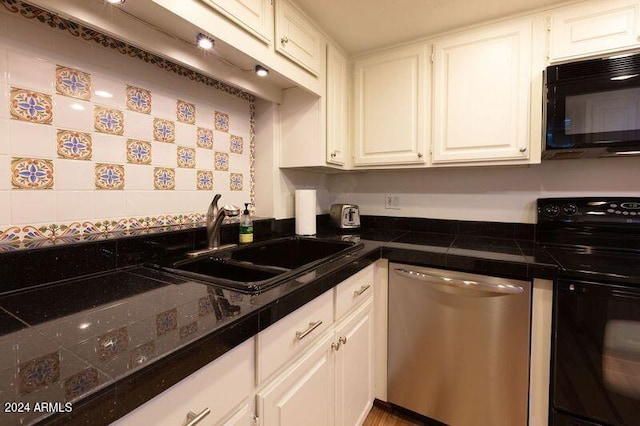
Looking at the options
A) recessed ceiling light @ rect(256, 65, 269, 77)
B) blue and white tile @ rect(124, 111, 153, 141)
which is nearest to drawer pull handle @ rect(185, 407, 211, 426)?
blue and white tile @ rect(124, 111, 153, 141)

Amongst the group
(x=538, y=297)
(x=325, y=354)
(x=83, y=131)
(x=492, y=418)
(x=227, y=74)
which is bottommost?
(x=492, y=418)

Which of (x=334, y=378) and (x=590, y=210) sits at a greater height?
(x=590, y=210)

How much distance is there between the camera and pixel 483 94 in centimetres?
160

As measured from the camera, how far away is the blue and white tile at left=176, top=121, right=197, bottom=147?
53.6 inches

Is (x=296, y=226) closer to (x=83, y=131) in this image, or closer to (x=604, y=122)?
(x=83, y=131)

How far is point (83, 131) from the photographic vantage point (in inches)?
40.8

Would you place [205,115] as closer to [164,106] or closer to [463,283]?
[164,106]

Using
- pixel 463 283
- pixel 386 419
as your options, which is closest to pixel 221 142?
pixel 463 283

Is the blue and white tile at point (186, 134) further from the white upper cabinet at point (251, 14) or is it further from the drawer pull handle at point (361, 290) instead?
the drawer pull handle at point (361, 290)

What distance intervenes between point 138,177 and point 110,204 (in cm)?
15

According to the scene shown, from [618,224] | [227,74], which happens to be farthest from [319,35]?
[618,224]

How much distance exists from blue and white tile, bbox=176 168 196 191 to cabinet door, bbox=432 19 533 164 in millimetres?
1343

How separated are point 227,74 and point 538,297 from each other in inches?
67.1

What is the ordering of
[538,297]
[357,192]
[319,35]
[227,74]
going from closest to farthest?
1. [538,297]
2. [227,74]
3. [319,35]
4. [357,192]
